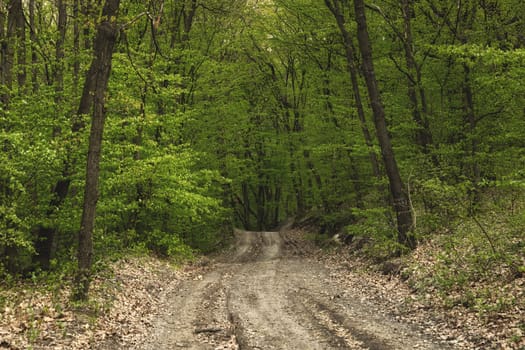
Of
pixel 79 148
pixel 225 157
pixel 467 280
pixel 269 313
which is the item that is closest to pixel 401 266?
pixel 467 280

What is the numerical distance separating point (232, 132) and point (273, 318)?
20508 millimetres

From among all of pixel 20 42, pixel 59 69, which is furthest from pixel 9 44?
pixel 59 69

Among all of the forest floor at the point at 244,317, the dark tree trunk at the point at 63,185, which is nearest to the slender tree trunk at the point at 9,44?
the dark tree trunk at the point at 63,185

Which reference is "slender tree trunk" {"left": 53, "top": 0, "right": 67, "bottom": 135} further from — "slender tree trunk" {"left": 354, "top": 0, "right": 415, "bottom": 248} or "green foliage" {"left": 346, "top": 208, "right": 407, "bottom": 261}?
"green foliage" {"left": 346, "top": 208, "right": 407, "bottom": 261}

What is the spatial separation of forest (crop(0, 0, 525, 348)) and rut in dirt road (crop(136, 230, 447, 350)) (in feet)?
7.24

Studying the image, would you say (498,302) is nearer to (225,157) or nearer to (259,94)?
(225,157)

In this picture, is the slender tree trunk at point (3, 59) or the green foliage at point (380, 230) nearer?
the slender tree trunk at point (3, 59)

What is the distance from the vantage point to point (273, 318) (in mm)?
10805

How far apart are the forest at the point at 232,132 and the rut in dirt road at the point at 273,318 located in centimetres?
221

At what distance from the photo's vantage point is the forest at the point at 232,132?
36.8 ft

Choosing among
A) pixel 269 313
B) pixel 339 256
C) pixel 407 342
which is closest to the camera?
pixel 407 342

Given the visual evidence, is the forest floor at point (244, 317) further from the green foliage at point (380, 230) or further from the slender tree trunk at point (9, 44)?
the slender tree trunk at point (9, 44)

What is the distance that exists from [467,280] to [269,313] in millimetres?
5022

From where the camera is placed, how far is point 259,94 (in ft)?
121
